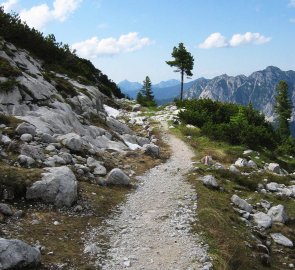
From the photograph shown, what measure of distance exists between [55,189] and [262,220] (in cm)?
836

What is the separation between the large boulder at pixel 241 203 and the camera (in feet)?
54.4

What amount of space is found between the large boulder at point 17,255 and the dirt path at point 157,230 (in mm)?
1972

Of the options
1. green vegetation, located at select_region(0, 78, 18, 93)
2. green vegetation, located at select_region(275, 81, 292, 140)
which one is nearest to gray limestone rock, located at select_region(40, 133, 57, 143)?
green vegetation, located at select_region(0, 78, 18, 93)

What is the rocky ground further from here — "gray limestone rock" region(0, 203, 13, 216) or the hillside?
"gray limestone rock" region(0, 203, 13, 216)

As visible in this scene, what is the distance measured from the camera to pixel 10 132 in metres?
18.9

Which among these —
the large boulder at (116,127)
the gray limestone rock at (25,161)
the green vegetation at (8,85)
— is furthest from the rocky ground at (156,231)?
the large boulder at (116,127)

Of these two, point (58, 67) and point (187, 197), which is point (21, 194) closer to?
point (187, 197)

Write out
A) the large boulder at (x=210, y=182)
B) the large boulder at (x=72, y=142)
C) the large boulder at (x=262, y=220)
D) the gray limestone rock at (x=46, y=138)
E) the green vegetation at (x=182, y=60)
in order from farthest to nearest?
the green vegetation at (x=182, y=60) → the large boulder at (x=72, y=142) → the gray limestone rock at (x=46, y=138) → the large boulder at (x=210, y=182) → the large boulder at (x=262, y=220)

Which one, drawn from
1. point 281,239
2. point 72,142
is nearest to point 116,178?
point 72,142

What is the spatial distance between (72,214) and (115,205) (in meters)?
2.25

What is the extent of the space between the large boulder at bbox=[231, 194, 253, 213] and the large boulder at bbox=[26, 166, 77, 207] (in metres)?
7.26

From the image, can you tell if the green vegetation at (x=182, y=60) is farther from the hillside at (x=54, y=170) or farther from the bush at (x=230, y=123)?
the hillside at (x=54, y=170)

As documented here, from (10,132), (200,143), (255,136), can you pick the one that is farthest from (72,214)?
(255,136)

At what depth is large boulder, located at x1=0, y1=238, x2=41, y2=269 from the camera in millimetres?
8953
